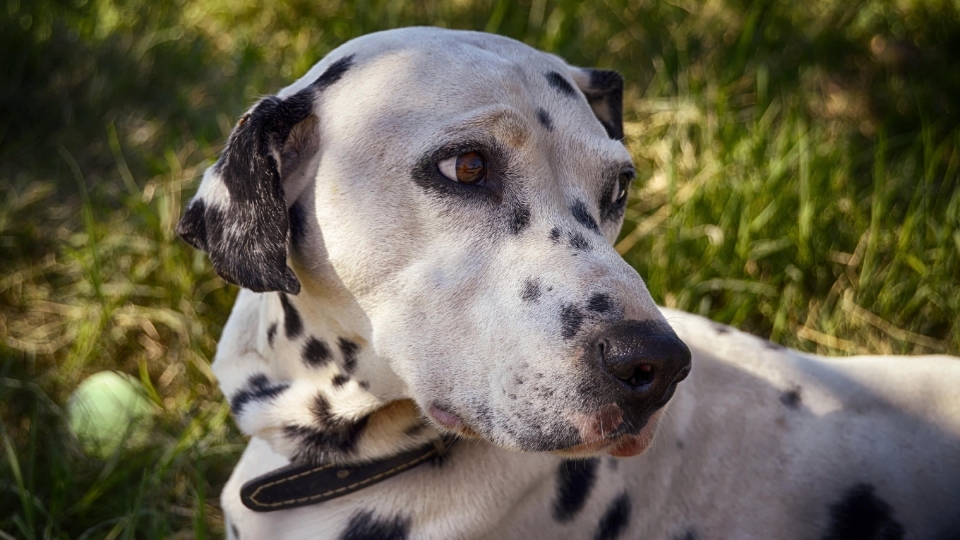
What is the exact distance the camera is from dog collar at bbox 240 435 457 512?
2.35 meters

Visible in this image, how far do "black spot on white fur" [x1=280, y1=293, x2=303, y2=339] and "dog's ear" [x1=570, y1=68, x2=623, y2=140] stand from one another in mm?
1224

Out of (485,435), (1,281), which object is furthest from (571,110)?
(1,281)

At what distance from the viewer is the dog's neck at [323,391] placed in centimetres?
236

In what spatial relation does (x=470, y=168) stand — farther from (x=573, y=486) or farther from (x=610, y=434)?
(x=573, y=486)

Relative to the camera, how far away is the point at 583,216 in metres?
2.23

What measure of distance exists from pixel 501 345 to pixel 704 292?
230 cm

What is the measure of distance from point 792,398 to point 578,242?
1.05 meters

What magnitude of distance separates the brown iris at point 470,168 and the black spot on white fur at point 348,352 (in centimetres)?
55

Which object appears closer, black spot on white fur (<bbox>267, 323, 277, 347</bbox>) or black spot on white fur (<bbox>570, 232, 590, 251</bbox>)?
black spot on white fur (<bbox>570, 232, 590, 251</bbox>)

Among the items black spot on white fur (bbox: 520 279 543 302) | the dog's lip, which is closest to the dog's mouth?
the dog's lip

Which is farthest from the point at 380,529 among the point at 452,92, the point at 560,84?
the point at 560,84

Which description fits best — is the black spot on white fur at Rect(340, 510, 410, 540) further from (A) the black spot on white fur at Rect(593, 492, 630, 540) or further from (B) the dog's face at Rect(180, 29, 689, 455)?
(A) the black spot on white fur at Rect(593, 492, 630, 540)

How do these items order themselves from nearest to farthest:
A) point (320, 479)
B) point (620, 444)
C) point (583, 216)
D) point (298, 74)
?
point (620, 444) < point (583, 216) < point (320, 479) < point (298, 74)

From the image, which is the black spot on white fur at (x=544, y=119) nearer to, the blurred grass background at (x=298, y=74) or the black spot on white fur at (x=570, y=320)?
the black spot on white fur at (x=570, y=320)
